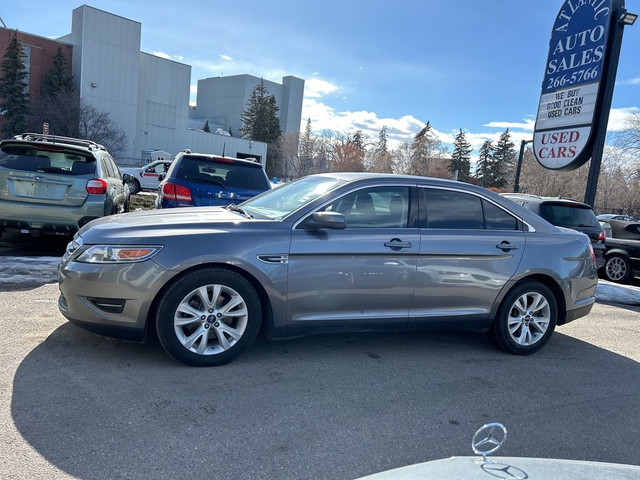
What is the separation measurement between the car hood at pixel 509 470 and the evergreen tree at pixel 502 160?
73.3m

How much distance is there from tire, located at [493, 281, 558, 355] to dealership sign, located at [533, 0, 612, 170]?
7373 mm

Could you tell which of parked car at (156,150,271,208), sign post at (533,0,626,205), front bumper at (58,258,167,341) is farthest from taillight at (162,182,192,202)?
sign post at (533,0,626,205)

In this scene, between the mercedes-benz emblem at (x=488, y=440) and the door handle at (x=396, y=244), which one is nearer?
the mercedes-benz emblem at (x=488, y=440)

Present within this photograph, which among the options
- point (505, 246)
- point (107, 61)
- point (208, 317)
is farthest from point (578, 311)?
point (107, 61)

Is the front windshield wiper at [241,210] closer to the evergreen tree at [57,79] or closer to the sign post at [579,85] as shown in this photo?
the sign post at [579,85]

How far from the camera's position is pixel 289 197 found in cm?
459

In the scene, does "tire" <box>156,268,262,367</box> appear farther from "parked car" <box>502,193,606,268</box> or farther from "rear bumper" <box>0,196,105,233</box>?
"parked car" <box>502,193,606,268</box>

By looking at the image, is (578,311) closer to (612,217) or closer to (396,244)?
(396,244)

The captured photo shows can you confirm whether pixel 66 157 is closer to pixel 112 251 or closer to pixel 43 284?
pixel 43 284

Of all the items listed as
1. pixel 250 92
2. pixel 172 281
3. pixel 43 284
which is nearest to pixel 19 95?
pixel 250 92

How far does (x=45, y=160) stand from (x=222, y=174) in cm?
255

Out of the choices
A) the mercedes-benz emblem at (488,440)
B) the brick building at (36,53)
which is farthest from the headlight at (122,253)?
the brick building at (36,53)

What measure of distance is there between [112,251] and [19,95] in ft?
167

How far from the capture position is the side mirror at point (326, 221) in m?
3.89
